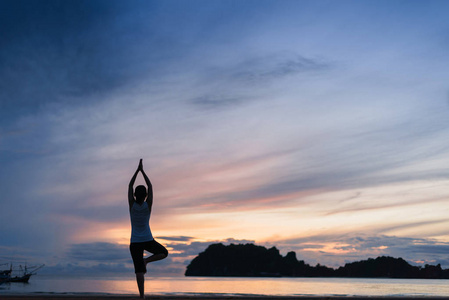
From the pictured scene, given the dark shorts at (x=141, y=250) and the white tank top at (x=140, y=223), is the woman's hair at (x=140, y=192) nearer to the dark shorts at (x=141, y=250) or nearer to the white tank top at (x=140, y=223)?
the white tank top at (x=140, y=223)

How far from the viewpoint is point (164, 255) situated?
7672mm

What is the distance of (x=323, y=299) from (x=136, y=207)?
3.66 meters

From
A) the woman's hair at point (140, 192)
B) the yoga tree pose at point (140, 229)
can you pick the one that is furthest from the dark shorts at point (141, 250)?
the woman's hair at point (140, 192)

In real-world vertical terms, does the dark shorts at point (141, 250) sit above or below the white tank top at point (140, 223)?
below

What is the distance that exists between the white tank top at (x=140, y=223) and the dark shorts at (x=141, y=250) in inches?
3.0

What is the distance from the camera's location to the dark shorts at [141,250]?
754 centimetres

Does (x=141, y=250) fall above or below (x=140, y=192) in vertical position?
below

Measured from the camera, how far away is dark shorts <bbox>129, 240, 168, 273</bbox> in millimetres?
7543

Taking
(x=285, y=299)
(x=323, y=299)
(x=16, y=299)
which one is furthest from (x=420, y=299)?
(x=16, y=299)

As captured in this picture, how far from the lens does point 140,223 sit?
754cm

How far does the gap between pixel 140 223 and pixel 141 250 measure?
0.50 m

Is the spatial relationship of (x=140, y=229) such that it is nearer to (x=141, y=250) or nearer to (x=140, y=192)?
(x=141, y=250)

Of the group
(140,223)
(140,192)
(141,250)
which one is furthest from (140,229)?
(140,192)

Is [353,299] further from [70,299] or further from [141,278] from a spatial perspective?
[70,299]
